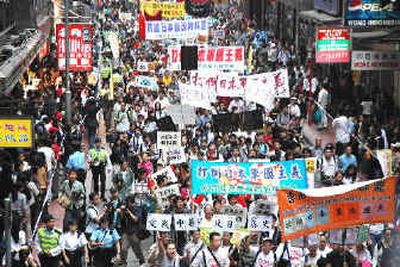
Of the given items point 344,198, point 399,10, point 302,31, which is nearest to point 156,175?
point 344,198

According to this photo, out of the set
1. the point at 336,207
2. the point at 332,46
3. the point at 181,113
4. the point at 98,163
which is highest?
the point at 332,46

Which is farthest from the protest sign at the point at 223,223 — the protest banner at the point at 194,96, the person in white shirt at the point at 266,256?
the protest banner at the point at 194,96

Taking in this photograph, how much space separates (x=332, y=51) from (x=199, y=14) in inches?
761

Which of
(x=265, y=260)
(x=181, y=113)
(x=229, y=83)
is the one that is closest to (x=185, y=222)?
(x=265, y=260)

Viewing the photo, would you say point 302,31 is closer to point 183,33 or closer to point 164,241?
point 183,33

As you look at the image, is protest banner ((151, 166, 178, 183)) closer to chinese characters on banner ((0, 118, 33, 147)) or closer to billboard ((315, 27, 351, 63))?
chinese characters on banner ((0, 118, 33, 147))

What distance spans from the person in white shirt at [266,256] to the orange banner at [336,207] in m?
0.73

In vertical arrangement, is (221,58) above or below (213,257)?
above

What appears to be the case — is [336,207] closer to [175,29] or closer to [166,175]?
[166,175]

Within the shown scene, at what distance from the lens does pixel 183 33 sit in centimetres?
3219

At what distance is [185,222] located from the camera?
1560 cm

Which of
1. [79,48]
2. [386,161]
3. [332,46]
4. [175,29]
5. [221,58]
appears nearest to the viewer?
[386,161]

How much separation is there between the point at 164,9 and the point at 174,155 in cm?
1820

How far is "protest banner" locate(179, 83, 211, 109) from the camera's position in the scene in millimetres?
23547
